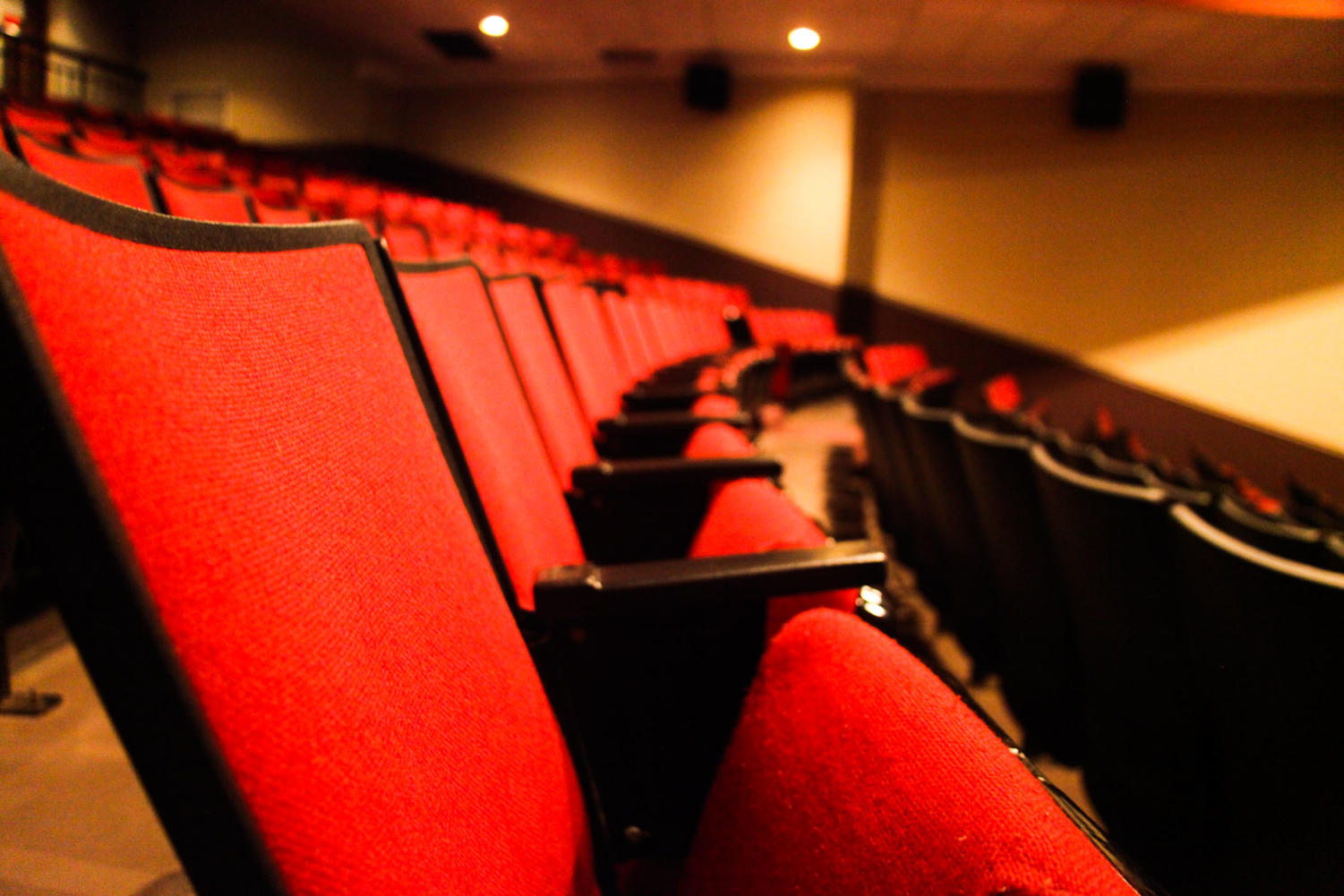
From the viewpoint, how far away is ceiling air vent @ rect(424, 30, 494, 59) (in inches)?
115

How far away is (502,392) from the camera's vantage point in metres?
0.36

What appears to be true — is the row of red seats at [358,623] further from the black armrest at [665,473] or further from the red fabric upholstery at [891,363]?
the red fabric upholstery at [891,363]

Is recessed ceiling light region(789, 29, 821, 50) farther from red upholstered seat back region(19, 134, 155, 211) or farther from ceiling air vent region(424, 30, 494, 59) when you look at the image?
red upholstered seat back region(19, 134, 155, 211)

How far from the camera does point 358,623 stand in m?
0.14

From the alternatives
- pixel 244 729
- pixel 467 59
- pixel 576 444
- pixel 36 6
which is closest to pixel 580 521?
pixel 576 444

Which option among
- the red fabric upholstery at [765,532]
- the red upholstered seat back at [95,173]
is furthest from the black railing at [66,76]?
the red fabric upholstery at [765,532]

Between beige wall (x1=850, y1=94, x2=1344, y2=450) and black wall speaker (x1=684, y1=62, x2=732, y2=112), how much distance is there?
553 millimetres

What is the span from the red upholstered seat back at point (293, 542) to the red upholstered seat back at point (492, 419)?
0.07 metres

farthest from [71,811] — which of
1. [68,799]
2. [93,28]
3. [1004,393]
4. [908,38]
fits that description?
[93,28]

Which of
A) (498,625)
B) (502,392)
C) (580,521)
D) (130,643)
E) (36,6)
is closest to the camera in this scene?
(130,643)

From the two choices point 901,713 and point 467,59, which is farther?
point 467,59

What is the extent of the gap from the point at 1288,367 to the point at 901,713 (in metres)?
2.88

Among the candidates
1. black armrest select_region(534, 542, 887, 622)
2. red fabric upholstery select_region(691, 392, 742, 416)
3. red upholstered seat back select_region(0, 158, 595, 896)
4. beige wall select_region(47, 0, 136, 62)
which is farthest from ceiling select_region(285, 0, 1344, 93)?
red upholstered seat back select_region(0, 158, 595, 896)

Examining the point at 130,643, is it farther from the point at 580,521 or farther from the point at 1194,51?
the point at 1194,51
